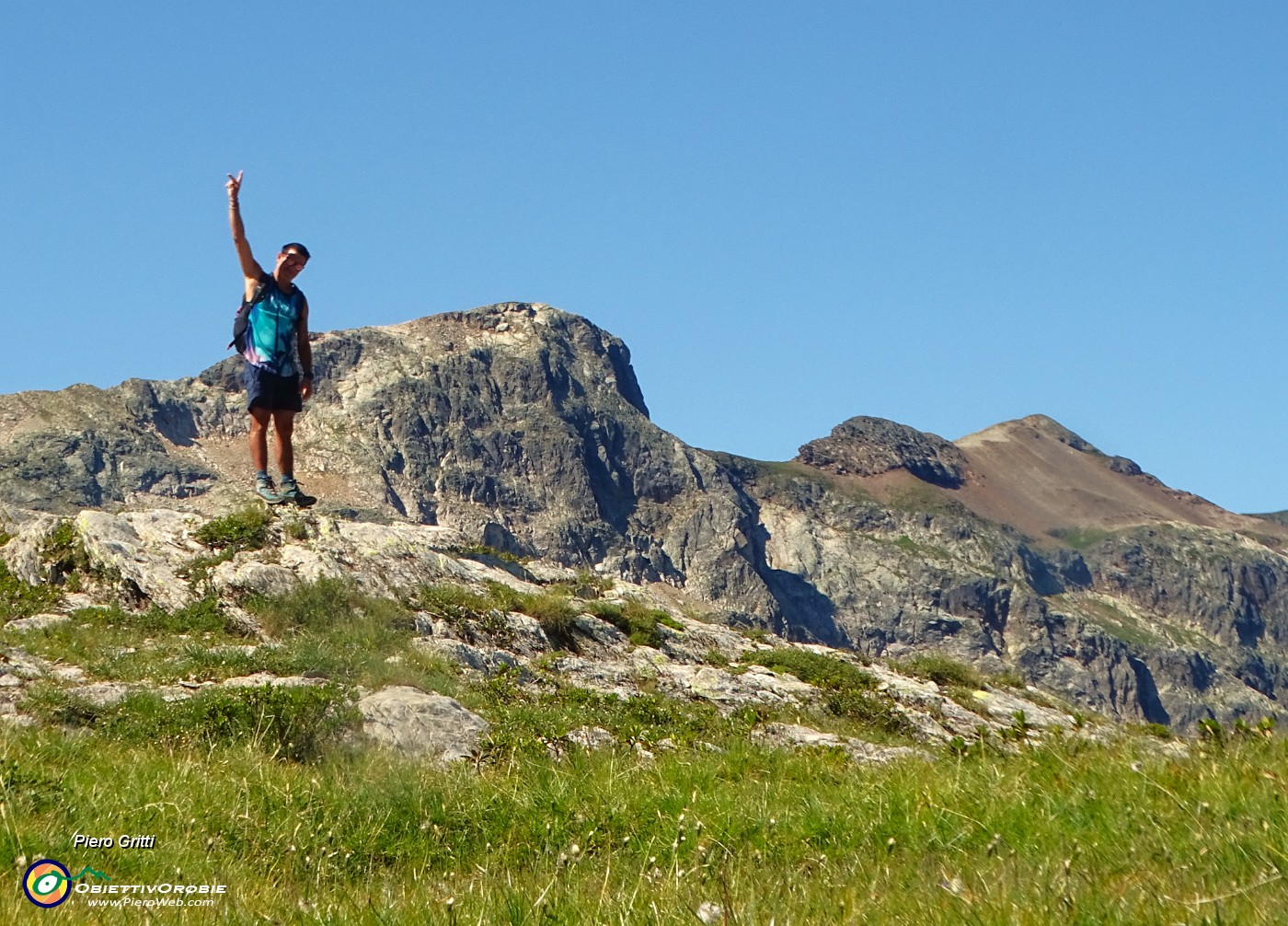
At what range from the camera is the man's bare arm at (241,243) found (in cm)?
1521

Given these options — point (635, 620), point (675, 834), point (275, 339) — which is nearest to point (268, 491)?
point (275, 339)

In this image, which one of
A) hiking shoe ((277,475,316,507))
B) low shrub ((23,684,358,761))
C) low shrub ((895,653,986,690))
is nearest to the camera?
low shrub ((23,684,358,761))

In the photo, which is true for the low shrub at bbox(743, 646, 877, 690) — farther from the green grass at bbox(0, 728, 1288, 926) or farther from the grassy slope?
the green grass at bbox(0, 728, 1288, 926)

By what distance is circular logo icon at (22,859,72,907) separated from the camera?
5348 millimetres

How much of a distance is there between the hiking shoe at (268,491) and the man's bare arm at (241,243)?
9.89 ft

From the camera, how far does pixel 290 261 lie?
15953 mm

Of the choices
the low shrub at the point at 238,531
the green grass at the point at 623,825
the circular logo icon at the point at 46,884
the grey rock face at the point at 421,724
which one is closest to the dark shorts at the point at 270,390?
the low shrub at the point at 238,531

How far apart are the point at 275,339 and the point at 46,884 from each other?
1118 centimetres

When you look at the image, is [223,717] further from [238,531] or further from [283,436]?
[238,531]

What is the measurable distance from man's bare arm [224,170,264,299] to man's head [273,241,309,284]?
0.76ft

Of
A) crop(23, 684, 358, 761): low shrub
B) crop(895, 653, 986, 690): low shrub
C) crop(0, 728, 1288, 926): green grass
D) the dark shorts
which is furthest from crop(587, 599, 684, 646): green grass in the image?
crop(0, 728, 1288, 926): green grass

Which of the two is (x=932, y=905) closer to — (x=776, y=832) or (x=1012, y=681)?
(x=776, y=832)

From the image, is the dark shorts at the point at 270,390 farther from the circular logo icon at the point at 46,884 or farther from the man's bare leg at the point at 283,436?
the circular logo icon at the point at 46,884

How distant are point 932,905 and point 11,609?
41.6 ft
